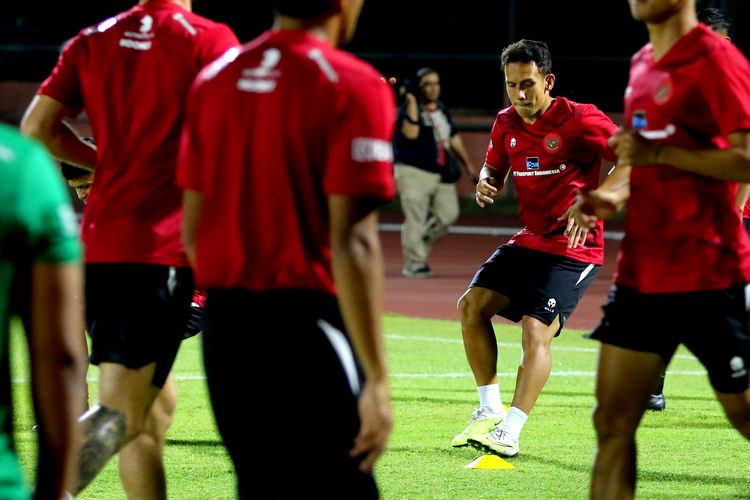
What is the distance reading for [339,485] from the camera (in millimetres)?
3625

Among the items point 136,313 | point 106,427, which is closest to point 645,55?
point 136,313

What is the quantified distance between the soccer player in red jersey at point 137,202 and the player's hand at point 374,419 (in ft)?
5.37

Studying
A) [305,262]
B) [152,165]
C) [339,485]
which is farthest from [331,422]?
[152,165]

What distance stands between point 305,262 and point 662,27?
188 cm

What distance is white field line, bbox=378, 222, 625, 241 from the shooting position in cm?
2409

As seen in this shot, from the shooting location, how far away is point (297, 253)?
12.0 feet

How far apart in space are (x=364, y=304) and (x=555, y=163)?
4.73 m

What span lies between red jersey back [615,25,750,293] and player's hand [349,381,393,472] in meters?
1.73

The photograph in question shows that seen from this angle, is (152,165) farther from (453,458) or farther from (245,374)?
(453,458)

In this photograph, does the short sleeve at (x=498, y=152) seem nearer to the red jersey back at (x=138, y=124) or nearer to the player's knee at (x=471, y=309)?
the player's knee at (x=471, y=309)

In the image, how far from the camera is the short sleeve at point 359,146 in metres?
3.53

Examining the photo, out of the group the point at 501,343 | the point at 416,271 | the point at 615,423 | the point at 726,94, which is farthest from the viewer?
the point at 416,271

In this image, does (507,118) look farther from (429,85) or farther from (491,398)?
(429,85)

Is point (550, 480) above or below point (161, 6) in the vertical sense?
below
